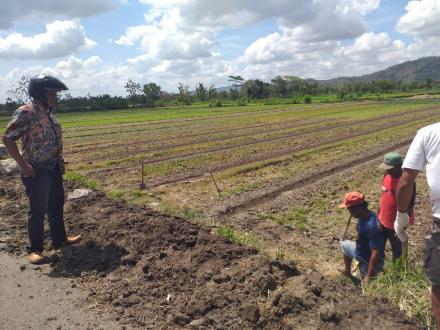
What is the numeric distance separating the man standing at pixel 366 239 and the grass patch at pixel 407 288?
16 cm

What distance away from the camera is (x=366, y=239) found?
15.3 feet

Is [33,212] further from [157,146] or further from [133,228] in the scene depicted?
[157,146]

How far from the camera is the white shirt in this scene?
9.88ft

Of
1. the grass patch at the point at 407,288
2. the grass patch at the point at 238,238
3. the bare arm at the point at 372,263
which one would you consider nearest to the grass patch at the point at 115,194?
the grass patch at the point at 238,238

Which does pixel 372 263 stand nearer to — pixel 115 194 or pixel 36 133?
pixel 36 133

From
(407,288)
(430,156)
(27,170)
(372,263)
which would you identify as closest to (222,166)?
(27,170)

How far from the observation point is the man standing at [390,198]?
4574mm

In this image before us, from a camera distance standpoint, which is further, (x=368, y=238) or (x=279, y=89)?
(x=279, y=89)

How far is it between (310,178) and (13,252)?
772 cm

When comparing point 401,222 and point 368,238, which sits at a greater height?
point 401,222

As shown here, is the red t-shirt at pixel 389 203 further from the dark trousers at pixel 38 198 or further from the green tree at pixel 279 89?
the green tree at pixel 279 89

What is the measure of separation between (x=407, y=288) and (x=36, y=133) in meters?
4.61

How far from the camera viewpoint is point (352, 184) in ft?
34.3

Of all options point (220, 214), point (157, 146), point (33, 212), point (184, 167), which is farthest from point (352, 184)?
point (157, 146)
